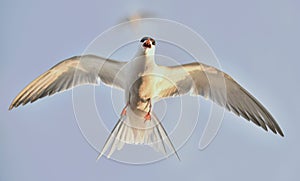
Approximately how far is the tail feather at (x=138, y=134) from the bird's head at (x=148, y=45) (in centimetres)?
86

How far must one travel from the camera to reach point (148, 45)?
255 inches

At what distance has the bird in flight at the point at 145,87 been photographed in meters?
6.47

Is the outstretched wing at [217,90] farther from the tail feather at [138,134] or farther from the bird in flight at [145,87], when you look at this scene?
the tail feather at [138,134]

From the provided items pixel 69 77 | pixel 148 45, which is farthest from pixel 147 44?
pixel 69 77

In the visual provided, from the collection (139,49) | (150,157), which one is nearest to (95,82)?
(139,49)

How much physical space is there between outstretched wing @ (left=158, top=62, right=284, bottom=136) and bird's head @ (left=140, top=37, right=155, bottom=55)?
503mm

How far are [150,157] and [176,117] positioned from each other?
0.68 meters

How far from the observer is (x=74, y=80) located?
7.05 metres

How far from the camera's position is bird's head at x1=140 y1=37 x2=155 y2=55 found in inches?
253

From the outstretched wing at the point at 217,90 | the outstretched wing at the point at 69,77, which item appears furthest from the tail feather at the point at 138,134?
the outstretched wing at the point at 69,77

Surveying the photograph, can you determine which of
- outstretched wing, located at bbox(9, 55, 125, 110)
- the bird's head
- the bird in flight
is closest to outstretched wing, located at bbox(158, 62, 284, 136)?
the bird in flight

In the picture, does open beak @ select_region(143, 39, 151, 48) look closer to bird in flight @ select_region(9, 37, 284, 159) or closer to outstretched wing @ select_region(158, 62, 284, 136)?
bird in flight @ select_region(9, 37, 284, 159)

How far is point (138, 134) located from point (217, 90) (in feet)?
4.48

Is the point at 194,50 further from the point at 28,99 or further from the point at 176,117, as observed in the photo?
the point at 28,99
